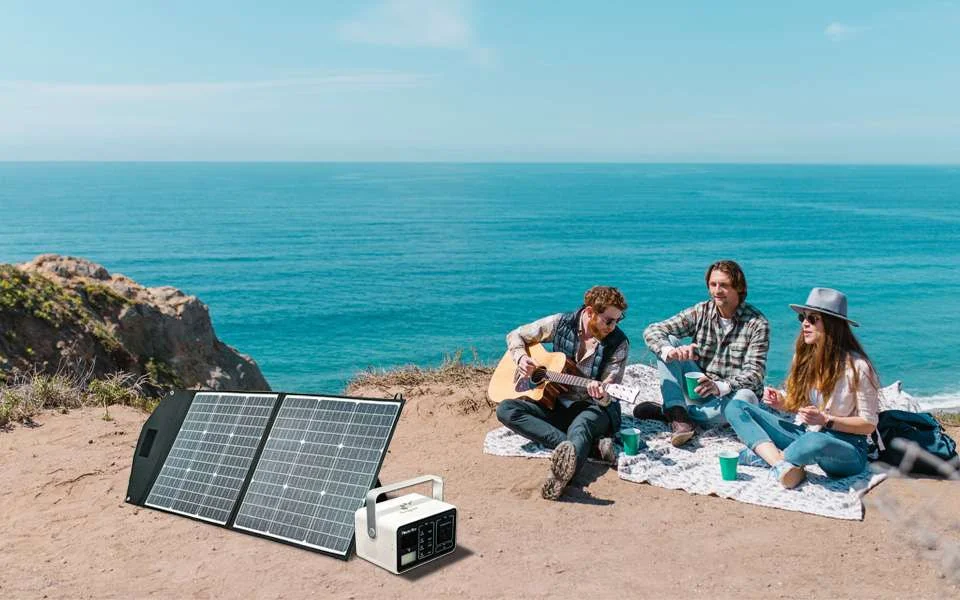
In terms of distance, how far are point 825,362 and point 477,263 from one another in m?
60.1

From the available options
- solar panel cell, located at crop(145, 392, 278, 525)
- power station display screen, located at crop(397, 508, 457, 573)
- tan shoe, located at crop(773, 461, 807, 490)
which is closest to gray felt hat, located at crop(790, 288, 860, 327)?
tan shoe, located at crop(773, 461, 807, 490)

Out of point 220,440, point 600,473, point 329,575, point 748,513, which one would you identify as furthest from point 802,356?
point 220,440

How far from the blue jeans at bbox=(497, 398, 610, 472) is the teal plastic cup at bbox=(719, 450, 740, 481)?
101 centimetres

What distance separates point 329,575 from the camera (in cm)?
466

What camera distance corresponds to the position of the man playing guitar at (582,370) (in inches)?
259

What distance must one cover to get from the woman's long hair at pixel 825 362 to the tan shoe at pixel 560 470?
187 centimetres

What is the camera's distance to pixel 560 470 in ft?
19.0

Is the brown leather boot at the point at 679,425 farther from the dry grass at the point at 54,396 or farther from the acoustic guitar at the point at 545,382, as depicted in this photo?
the dry grass at the point at 54,396

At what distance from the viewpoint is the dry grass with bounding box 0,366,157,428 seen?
7.74 m

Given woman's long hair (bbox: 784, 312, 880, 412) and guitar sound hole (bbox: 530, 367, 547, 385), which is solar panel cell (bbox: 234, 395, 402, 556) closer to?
guitar sound hole (bbox: 530, 367, 547, 385)

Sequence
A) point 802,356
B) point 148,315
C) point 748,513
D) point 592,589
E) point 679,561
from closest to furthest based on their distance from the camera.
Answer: point 592,589
point 679,561
point 748,513
point 802,356
point 148,315

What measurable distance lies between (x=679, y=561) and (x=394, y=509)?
5.90 feet

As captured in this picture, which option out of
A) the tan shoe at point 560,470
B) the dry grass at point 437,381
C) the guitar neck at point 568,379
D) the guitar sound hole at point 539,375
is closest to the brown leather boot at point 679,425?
the guitar neck at point 568,379

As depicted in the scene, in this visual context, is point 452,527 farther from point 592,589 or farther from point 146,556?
point 146,556
